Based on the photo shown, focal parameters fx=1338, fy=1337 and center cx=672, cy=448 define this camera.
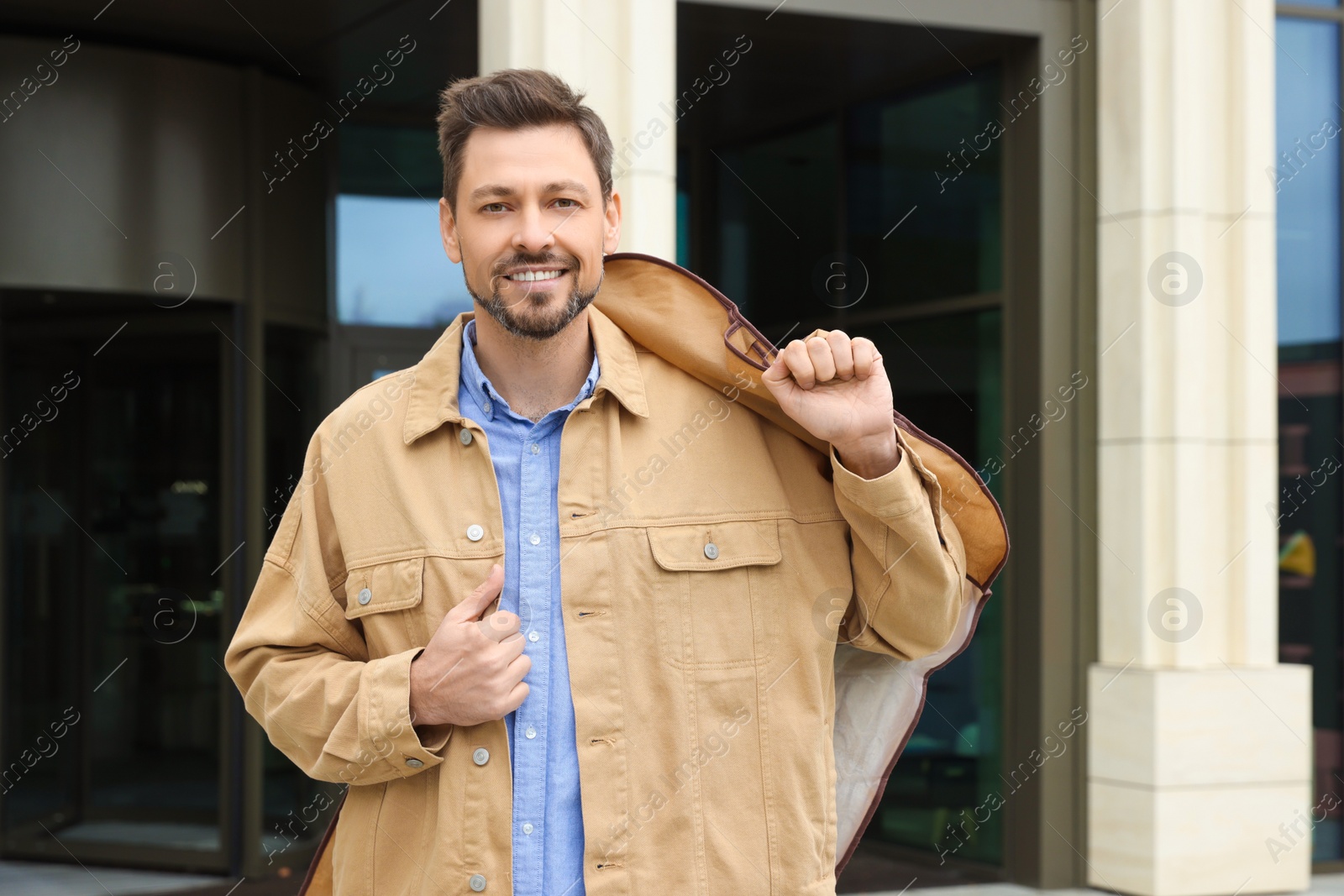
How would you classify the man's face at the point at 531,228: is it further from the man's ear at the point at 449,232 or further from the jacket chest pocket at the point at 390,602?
the jacket chest pocket at the point at 390,602

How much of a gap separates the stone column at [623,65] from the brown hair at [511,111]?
2711 millimetres

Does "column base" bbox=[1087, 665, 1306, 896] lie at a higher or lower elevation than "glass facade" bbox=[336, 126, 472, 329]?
lower

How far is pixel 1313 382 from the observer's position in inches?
252

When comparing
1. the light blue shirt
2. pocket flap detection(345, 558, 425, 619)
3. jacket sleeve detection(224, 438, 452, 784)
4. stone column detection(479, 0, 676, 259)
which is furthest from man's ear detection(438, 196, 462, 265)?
stone column detection(479, 0, 676, 259)

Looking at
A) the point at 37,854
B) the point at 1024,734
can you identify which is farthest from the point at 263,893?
the point at 1024,734

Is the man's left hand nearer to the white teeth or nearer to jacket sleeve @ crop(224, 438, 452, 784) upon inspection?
the white teeth

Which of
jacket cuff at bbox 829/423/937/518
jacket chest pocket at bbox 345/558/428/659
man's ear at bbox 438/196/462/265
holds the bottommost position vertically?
jacket chest pocket at bbox 345/558/428/659

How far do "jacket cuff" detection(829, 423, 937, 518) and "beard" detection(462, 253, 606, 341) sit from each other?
46cm

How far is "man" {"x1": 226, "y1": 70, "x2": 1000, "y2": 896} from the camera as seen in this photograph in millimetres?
1965

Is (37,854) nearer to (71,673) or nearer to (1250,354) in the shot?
(71,673)

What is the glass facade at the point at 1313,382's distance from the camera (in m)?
6.32

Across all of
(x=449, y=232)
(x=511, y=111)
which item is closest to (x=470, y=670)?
(x=449, y=232)

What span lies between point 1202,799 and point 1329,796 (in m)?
1.17

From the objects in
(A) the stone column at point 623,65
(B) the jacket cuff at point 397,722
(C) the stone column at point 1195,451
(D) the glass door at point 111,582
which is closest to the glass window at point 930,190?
(C) the stone column at point 1195,451
